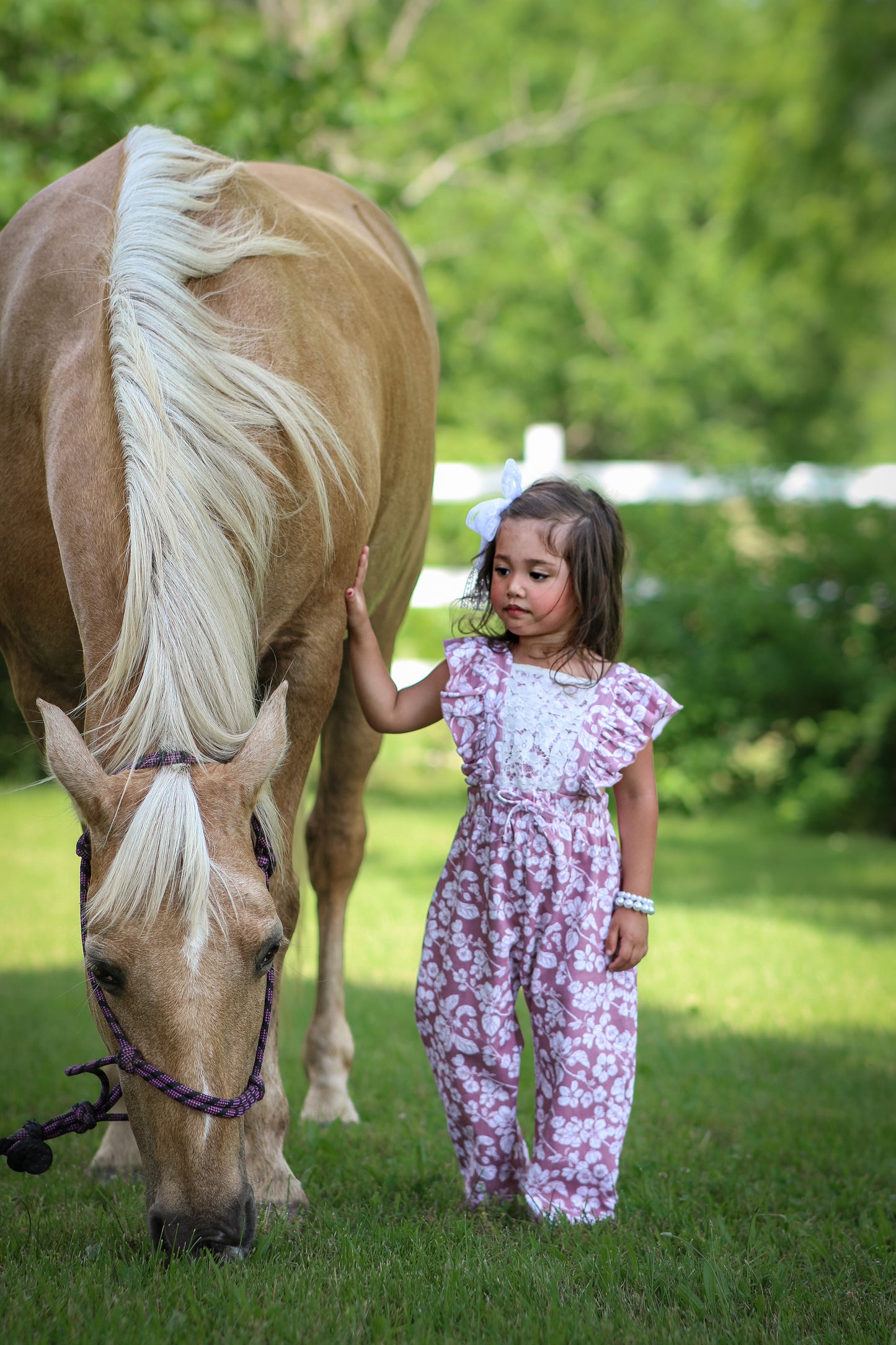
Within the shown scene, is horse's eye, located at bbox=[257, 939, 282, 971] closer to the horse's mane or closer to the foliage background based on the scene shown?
the horse's mane

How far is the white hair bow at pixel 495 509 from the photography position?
A: 282 cm

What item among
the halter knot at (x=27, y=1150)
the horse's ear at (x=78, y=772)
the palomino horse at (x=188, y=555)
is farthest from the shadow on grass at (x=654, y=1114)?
the horse's ear at (x=78, y=772)

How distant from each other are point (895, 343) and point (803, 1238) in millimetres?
24797

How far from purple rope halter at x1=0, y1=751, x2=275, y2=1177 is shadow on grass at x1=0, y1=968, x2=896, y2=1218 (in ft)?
1.89

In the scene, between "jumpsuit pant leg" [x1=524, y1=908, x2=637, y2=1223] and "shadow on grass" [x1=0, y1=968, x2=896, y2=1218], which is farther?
"shadow on grass" [x1=0, y1=968, x2=896, y2=1218]

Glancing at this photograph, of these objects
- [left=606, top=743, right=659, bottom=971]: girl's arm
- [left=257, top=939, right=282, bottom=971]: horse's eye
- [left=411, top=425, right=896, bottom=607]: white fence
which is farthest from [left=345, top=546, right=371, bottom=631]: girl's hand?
[left=411, top=425, right=896, bottom=607]: white fence

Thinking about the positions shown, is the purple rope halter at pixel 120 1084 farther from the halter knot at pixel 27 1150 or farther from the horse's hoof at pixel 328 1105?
the horse's hoof at pixel 328 1105

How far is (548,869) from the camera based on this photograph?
2.67m

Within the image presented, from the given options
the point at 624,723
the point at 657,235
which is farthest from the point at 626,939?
the point at 657,235

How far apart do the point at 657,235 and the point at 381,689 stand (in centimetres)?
1943

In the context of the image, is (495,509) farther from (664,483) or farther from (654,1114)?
(664,483)

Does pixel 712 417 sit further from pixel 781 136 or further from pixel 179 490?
pixel 179 490

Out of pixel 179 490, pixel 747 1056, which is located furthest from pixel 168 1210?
pixel 747 1056

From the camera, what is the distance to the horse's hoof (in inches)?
140
